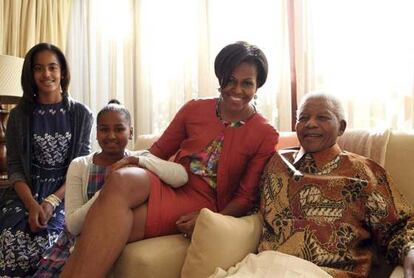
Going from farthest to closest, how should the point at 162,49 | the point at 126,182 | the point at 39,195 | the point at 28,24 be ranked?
the point at 28,24, the point at 162,49, the point at 39,195, the point at 126,182

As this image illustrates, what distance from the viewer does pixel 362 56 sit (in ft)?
6.72

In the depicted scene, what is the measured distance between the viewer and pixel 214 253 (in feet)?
4.30

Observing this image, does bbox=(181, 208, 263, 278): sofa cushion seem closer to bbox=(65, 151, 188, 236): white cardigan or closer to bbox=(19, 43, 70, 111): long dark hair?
bbox=(65, 151, 188, 236): white cardigan

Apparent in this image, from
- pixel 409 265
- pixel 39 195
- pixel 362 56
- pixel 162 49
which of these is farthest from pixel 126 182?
pixel 162 49

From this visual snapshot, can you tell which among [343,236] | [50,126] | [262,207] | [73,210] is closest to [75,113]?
[50,126]

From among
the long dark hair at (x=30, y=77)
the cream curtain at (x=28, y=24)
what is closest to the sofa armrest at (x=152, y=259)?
the long dark hair at (x=30, y=77)

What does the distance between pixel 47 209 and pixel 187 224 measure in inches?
30.4

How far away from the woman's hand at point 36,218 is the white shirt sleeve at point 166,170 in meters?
0.58

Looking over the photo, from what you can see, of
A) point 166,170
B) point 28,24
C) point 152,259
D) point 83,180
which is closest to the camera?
point 152,259

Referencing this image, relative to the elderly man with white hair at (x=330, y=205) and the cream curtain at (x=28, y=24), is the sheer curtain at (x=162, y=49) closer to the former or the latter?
the cream curtain at (x=28, y=24)

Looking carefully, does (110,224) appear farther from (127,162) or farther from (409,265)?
(409,265)

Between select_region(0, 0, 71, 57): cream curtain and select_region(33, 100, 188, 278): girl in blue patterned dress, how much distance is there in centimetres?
163

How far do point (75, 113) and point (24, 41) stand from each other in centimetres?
132

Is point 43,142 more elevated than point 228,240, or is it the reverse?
point 43,142
